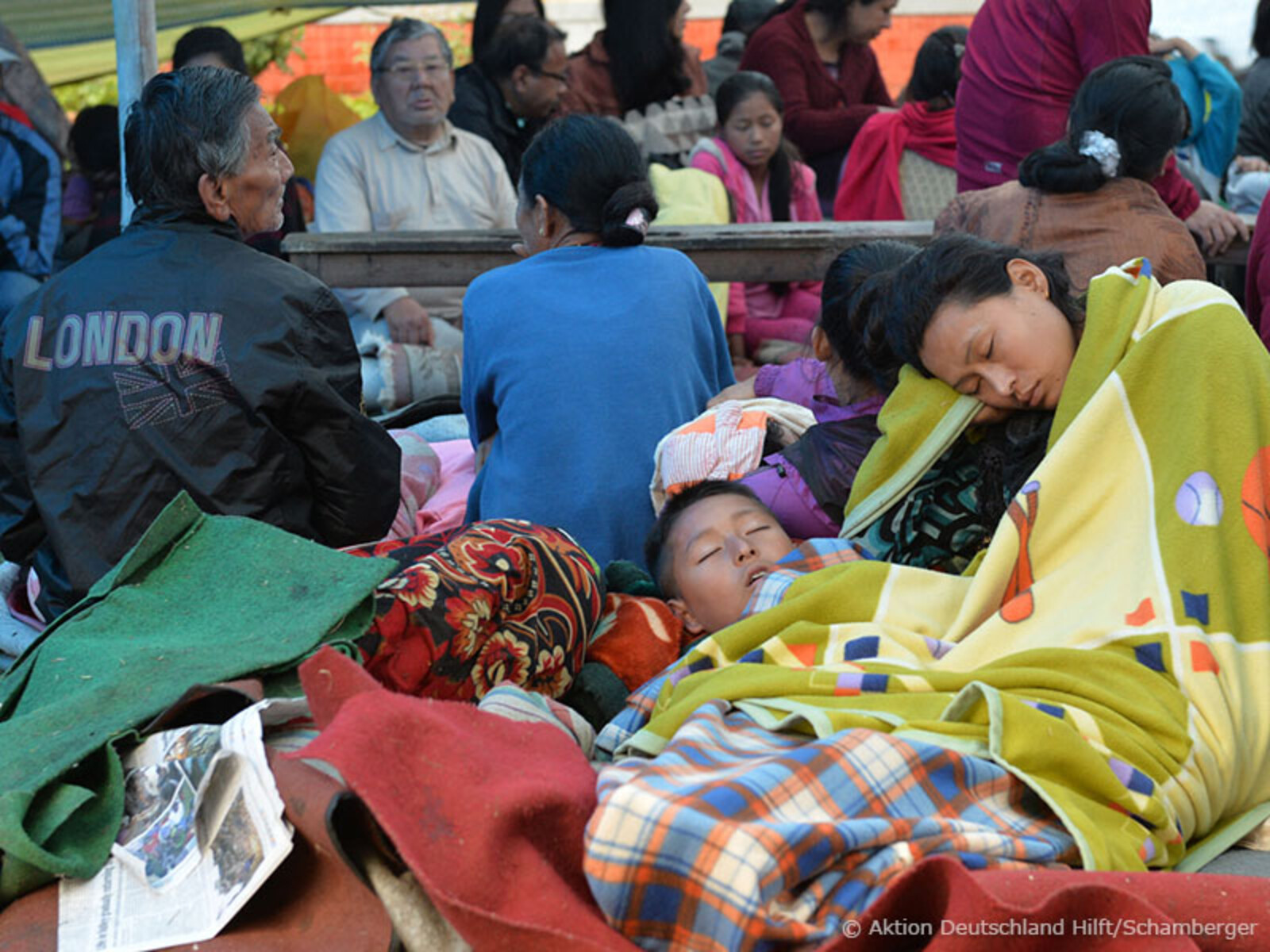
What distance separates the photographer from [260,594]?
2.62 meters

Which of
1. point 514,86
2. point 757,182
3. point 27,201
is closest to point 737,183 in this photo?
point 757,182

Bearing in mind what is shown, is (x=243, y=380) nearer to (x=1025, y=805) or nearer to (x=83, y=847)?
(x=83, y=847)

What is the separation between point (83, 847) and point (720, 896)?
936 mm

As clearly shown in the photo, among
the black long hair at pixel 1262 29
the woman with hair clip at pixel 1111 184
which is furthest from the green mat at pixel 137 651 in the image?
the black long hair at pixel 1262 29

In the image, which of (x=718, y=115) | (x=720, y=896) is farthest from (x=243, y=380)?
(x=718, y=115)

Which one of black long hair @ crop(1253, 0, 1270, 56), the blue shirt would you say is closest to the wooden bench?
the blue shirt

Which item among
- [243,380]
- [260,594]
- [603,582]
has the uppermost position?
[243,380]

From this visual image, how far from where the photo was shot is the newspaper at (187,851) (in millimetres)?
1999

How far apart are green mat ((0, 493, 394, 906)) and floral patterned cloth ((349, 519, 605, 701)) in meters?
0.09

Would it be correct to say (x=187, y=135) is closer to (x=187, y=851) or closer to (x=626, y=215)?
(x=626, y=215)

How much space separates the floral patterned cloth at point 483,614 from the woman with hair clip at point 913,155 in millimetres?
3642

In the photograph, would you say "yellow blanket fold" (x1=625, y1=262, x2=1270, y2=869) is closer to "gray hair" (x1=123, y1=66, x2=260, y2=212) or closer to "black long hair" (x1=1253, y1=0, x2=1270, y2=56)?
"gray hair" (x1=123, y1=66, x2=260, y2=212)

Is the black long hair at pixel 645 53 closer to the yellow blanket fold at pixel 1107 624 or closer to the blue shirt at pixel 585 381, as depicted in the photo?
the blue shirt at pixel 585 381

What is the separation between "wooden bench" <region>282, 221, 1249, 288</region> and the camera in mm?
4754
